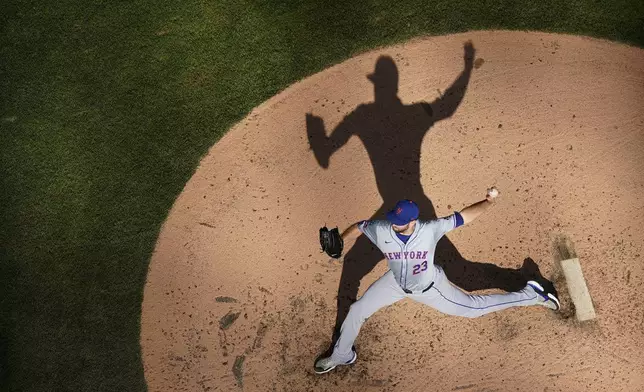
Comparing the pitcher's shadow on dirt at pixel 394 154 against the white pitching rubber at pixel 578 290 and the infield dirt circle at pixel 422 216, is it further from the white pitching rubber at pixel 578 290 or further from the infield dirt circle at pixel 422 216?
the white pitching rubber at pixel 578 290

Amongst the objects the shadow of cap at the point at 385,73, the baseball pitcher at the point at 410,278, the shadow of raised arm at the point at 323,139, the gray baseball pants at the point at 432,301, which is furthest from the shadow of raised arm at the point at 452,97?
the gray baseball pants at the point at 432,301

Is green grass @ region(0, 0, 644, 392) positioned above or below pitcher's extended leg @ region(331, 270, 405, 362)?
above

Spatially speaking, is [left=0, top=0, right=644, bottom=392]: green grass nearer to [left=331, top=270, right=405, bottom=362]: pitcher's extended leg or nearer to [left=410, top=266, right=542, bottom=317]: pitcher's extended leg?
[left=331, top=270, right=405, bottom=362]: pitcher's extended leg

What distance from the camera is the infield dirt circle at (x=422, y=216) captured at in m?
5.25

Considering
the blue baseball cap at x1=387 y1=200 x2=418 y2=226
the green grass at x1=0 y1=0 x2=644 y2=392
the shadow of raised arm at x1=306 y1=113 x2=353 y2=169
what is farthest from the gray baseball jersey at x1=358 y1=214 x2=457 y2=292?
the green grass at x1=0 y1=0 x2=644 y2=392

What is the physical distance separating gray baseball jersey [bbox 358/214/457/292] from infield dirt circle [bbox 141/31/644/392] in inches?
38.1

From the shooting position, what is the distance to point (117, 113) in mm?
5734

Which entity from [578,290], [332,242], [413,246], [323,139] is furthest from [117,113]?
[578,290]

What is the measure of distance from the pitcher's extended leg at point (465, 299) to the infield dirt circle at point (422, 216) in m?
0.31

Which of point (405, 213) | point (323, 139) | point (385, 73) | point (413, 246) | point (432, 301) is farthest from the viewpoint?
point (385, 73)

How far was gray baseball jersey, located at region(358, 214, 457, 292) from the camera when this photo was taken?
430 cm

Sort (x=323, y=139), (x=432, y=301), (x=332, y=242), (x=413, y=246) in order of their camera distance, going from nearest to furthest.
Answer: (x=413, y=246), (x=332, y=242), (x=432, y=301), (x=323, y=139)

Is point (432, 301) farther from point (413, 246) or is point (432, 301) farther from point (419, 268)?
point (413, 246)

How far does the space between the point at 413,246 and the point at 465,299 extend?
963 mm
